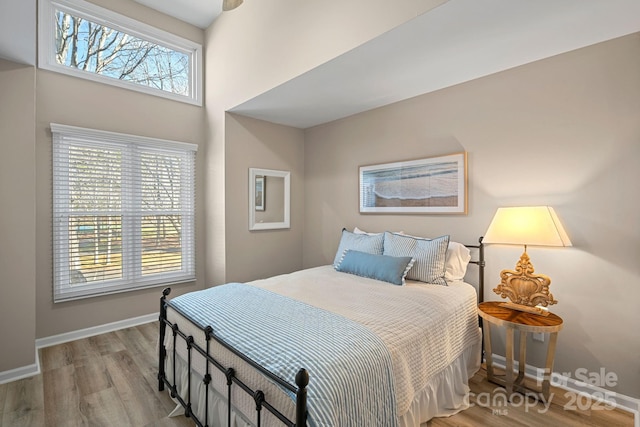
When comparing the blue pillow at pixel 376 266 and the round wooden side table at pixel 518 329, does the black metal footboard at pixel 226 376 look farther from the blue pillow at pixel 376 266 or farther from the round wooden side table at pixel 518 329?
the round wooden side table at pixel 518 329

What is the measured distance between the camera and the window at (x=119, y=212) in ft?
10.00

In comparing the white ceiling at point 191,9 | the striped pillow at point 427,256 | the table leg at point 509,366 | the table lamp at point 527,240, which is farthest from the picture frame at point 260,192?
the table leg at point 509,366

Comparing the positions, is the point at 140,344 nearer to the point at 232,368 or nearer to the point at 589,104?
the point at 232,368

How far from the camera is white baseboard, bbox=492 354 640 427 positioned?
2057 millimetres

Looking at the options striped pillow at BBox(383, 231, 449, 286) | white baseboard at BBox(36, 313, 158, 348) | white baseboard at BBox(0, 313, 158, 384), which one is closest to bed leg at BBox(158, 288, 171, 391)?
white baseboard at BBox(0, 313, 158, 384)

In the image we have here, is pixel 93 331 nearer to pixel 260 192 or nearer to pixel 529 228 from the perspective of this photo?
pixel 260 192

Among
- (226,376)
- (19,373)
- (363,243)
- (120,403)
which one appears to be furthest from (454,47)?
(19,373)

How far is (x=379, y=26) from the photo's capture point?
2.01m

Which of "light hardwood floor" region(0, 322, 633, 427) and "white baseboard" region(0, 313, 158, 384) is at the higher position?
"white baseboard" region(0, 313, 158, 384)

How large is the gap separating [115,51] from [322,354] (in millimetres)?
3924

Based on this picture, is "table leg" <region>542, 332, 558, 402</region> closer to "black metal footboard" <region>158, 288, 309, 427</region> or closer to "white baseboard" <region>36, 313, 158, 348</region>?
"black metal footboard" <region>158, 288, 309, 427</region>

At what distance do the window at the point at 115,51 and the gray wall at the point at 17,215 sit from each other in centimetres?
73

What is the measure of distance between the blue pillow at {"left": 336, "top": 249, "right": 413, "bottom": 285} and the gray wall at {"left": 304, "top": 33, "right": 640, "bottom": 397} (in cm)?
71

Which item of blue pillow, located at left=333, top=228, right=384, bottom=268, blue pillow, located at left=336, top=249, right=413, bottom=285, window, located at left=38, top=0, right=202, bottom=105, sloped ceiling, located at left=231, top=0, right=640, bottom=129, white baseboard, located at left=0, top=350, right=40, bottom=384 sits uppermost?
window, located at left=38, top=0, right=202, bottom=105
